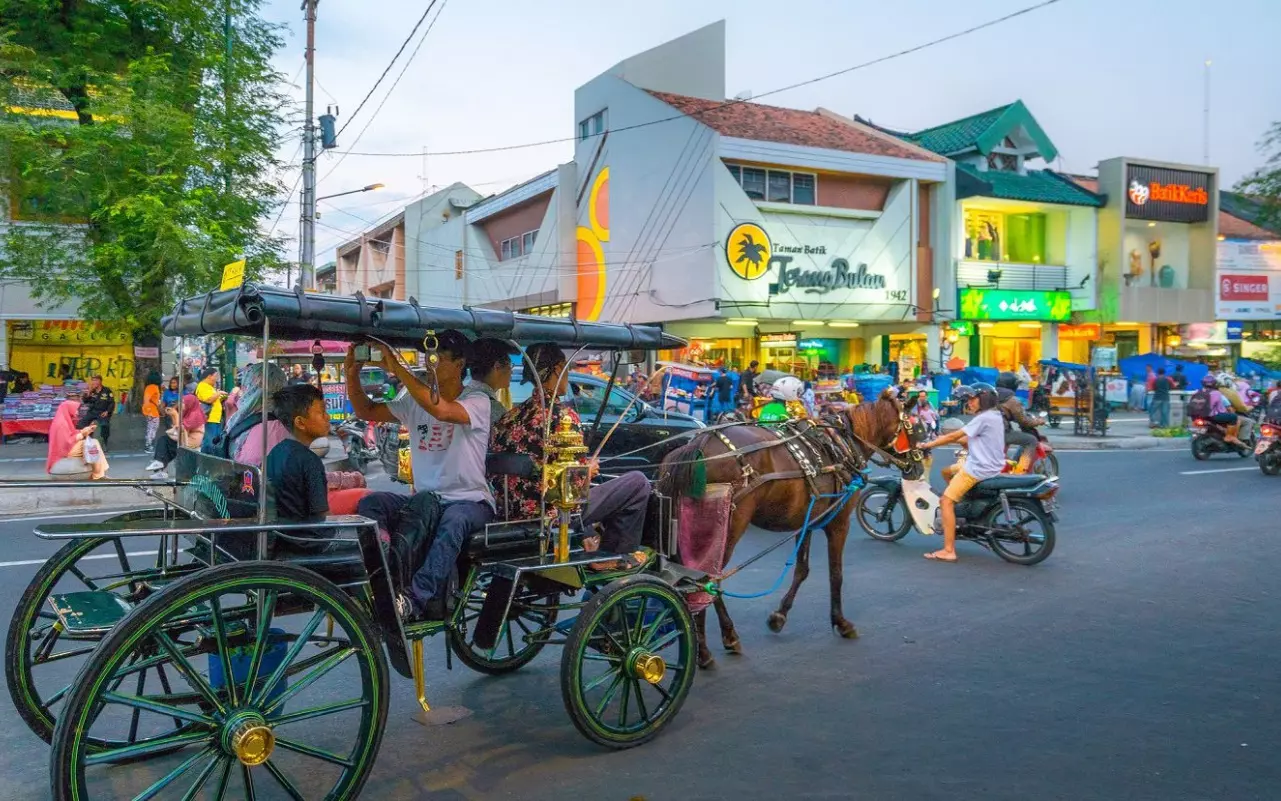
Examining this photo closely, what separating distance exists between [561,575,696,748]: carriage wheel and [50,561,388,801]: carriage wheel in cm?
92

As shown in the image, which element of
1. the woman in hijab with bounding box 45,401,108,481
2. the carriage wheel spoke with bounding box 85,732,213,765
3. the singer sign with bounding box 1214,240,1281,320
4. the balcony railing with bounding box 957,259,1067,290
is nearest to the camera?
the carriage wheel spoke with bounding box 85,732,213,765

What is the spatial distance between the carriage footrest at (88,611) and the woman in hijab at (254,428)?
0.75m

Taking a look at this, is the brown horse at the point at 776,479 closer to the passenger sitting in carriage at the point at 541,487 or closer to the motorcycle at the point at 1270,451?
the passenger sitting in carriage at the point at 541,487

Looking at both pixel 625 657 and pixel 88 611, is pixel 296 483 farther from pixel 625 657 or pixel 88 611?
pixel 625 657

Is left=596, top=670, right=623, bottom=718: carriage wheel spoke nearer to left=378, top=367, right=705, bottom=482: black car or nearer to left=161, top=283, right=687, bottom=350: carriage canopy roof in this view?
left=161, top=283, right=687, bottom=350: carriage canopy roof

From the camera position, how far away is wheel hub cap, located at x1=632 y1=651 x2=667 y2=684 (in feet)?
14.9

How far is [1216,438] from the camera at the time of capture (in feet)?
55.9

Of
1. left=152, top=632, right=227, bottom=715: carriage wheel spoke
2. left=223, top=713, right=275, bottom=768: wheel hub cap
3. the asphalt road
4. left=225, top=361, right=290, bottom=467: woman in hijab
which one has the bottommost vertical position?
the asphalt road

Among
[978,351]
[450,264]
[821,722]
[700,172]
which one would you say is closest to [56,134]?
[700,172]

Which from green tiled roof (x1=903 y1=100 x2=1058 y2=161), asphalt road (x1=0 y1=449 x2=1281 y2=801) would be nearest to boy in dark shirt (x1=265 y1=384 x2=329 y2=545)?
asphalt road (x1=0 y1=449 x2=1281 y2=801)

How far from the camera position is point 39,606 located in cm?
415

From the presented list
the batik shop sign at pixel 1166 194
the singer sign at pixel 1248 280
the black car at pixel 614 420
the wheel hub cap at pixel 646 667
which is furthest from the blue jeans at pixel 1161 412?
the wheel hub cap at pixel 646 667

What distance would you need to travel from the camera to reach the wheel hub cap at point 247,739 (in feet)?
11.1

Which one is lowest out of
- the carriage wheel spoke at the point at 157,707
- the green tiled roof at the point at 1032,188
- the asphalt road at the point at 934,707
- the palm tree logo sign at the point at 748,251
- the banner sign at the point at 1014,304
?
the asphalt road at the point at 934,707
